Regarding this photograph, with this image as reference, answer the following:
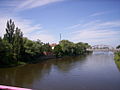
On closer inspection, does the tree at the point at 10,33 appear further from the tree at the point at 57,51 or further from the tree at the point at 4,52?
the tree at the point at 57,51

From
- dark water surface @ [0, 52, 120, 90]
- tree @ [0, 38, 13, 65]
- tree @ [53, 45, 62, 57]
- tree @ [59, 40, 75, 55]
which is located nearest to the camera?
dark water surface @ [0, 52, 120, 90]

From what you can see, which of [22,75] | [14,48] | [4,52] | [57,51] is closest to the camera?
[22,75]

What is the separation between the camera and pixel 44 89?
32.1 ft

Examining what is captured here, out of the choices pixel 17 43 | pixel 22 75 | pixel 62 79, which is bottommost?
pixel 62 79

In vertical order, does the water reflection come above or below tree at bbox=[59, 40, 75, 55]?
below

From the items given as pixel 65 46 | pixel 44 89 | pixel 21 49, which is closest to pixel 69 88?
pixel 44 89

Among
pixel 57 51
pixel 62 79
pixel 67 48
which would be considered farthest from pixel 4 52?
pixel 67 48

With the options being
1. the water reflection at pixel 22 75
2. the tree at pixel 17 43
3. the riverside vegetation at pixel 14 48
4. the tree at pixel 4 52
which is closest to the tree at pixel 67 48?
the riverside vegetation at pixel 14 48

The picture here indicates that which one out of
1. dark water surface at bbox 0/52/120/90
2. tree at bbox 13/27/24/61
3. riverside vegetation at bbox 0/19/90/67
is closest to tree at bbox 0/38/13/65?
riverside vegetation at bbox 0/19/90/67

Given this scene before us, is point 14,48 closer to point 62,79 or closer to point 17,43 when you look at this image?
point 17,43

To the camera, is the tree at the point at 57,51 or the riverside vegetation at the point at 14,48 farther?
the tree at the point at 57,51

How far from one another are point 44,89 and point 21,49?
14.5 metres

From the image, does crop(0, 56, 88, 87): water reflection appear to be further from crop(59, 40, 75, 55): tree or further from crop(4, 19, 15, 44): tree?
crop(59, 40, 75, 55): tree

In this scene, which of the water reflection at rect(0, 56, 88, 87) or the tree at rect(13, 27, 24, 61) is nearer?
the water reflection at rect(0, 56, 88, 87)
